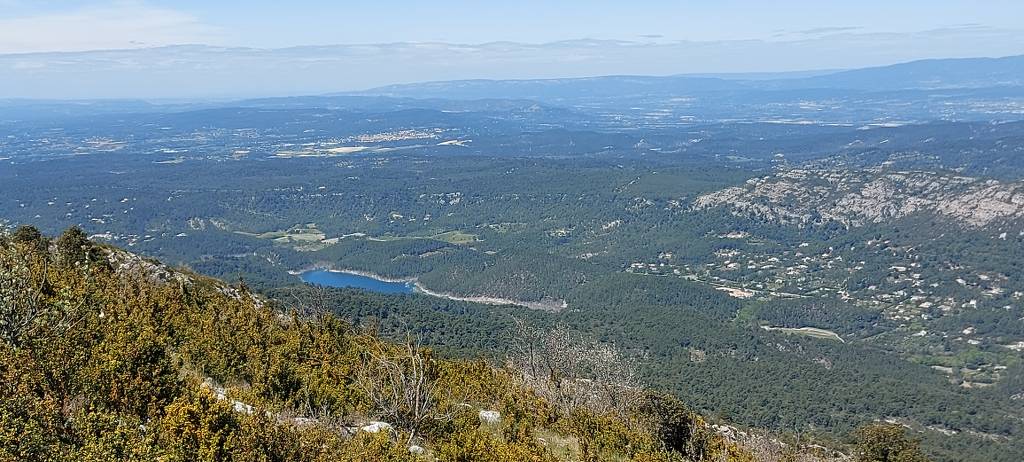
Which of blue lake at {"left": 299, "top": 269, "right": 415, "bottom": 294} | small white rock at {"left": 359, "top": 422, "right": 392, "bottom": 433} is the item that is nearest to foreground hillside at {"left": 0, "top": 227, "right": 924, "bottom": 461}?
small white rock at {"left": 359, "top": 422, "right": 392, "bottom": 433}

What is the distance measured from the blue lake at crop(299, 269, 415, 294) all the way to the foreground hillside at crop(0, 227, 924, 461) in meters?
131

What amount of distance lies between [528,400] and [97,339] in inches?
746

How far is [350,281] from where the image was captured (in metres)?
187

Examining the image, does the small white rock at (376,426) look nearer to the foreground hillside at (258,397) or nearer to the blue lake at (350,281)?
the foreground hillside at (258,397)

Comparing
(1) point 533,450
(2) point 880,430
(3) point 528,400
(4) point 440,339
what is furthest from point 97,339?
(4) point 440,339

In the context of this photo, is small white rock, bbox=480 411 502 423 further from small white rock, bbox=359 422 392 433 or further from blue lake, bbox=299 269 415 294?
blue lake, bbox=299 269 415 294

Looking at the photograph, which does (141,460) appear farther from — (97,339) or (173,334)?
(173,334)

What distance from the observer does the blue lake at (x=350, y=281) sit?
18100 centimetres

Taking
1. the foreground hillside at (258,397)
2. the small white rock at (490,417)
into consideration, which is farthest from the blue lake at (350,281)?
the small white rock at (490,417)

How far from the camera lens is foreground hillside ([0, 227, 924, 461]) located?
15.5 m

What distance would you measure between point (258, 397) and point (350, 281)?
6584 inches

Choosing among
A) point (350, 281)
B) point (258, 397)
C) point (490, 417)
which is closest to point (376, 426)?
point (258, 397)

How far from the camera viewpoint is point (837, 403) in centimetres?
9588

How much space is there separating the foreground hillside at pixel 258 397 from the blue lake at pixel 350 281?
131 metres
